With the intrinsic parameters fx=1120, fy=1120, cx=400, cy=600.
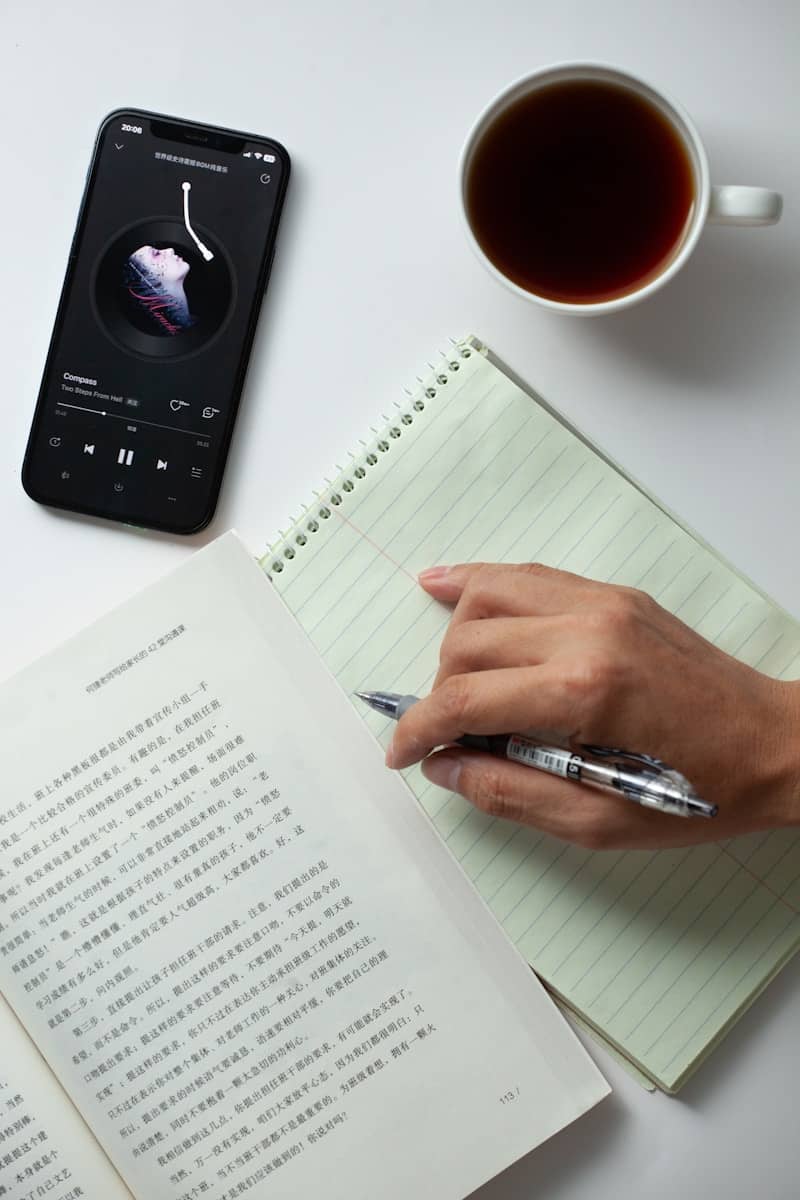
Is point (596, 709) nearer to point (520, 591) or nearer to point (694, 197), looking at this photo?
point (520, 591)

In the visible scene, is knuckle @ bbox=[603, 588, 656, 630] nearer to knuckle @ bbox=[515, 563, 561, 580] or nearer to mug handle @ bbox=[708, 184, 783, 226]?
knuckle @ bbox=[515, 563, 561, 580]

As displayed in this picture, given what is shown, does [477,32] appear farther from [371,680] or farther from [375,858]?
[375,858]

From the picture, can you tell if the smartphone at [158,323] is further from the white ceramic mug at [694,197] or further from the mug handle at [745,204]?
the mug handle at [745,204]

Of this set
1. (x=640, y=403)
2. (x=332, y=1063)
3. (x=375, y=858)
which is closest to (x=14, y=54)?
(x=640, y=403)

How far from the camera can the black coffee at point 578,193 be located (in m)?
0.69

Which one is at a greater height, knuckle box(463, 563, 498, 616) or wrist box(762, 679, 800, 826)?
knuckle box(463, 563, 498, 616)

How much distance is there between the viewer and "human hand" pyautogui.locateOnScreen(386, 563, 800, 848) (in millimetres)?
624

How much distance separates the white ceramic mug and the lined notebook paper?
87 mm

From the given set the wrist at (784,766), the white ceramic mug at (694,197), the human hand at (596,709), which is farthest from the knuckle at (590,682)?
the white ceramic mug at (694,197)

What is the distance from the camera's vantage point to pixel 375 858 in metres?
0.72

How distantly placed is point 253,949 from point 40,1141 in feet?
0.58

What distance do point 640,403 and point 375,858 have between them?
35 cm

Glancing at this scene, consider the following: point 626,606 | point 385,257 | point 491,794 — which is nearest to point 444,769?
point 491,794

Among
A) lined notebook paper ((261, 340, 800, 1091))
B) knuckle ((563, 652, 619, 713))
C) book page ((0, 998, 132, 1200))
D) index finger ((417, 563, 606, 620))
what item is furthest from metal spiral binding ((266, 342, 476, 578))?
book page ((0, 998, 132, 1200))
